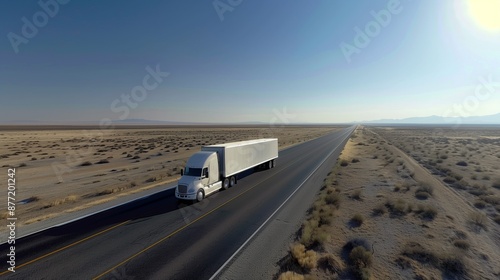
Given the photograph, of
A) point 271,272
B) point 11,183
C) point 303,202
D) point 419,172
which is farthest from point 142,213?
point 419,172

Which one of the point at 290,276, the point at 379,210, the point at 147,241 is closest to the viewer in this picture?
the point at 290,276

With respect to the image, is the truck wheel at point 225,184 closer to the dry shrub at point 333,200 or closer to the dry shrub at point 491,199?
the dry shrub at point 333,200

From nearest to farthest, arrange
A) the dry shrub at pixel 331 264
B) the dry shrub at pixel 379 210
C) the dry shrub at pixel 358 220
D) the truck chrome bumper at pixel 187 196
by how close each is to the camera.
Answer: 1. the dry shrub at pixel 331 264
2. the dry shrub at pixel 358 220
3. the dry shrub at pixel 379 210
4. the truck chrome bumper at pixel 187 196

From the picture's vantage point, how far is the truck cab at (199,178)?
52.2 feet

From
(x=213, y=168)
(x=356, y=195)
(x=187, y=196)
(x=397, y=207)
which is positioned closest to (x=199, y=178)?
(x=187, y=196)

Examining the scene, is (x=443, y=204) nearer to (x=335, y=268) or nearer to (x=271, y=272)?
(x=335, y=268)

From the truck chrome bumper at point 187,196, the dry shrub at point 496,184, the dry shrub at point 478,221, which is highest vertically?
the truck chrome bumper at point 187,196

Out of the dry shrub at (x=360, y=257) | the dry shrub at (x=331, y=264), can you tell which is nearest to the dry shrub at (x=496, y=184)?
the dry shrub at (x=360, y=257)

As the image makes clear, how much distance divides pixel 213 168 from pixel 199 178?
5.65 feet

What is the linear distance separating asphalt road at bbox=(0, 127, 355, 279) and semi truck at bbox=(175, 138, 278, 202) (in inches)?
37.7

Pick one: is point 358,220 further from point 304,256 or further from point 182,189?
point 182,189

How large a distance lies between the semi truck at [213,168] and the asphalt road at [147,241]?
958 millimetres

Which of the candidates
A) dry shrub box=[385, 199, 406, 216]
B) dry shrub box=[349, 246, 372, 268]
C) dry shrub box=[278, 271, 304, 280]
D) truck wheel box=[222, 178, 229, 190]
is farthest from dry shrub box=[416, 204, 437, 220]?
truck wheel box=[222, 178, 229, 190]

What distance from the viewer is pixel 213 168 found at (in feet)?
59.3
